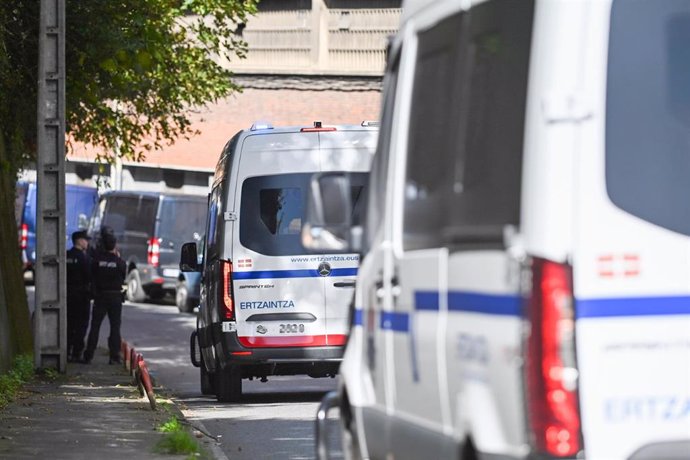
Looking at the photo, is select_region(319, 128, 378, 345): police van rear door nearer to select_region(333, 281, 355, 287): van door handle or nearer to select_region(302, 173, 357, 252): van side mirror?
select_region(333, 281, 355, 287): van door handle

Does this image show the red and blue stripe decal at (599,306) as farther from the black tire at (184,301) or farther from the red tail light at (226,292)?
the black tire at (184,301)

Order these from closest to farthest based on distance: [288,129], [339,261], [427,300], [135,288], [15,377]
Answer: [427,300]
[339,261]
[288,129]
[15,377]
[135,288]

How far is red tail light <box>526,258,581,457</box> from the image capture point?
4.96 m

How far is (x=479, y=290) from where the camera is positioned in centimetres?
544

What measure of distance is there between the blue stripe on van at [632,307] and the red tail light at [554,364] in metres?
0.05

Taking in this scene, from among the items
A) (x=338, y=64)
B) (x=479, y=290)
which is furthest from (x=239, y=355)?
(x=338, y=64)

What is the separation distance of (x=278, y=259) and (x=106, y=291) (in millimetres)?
7822

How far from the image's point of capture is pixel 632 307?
507cm

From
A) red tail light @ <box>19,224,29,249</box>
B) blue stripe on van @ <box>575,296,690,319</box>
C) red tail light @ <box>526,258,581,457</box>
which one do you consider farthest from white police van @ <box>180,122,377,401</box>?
red tail light @ <box>19,224,29,249</box>

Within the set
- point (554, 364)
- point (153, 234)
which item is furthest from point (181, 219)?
point (554, 364)

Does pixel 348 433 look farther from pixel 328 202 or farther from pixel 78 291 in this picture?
pixel 78 291

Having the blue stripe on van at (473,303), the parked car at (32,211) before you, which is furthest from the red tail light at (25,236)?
the blue stripe on van at (473,303)

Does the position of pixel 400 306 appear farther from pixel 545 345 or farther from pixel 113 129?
pixel 113 129

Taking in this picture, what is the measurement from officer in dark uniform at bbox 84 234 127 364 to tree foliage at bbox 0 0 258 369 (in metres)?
0.98
